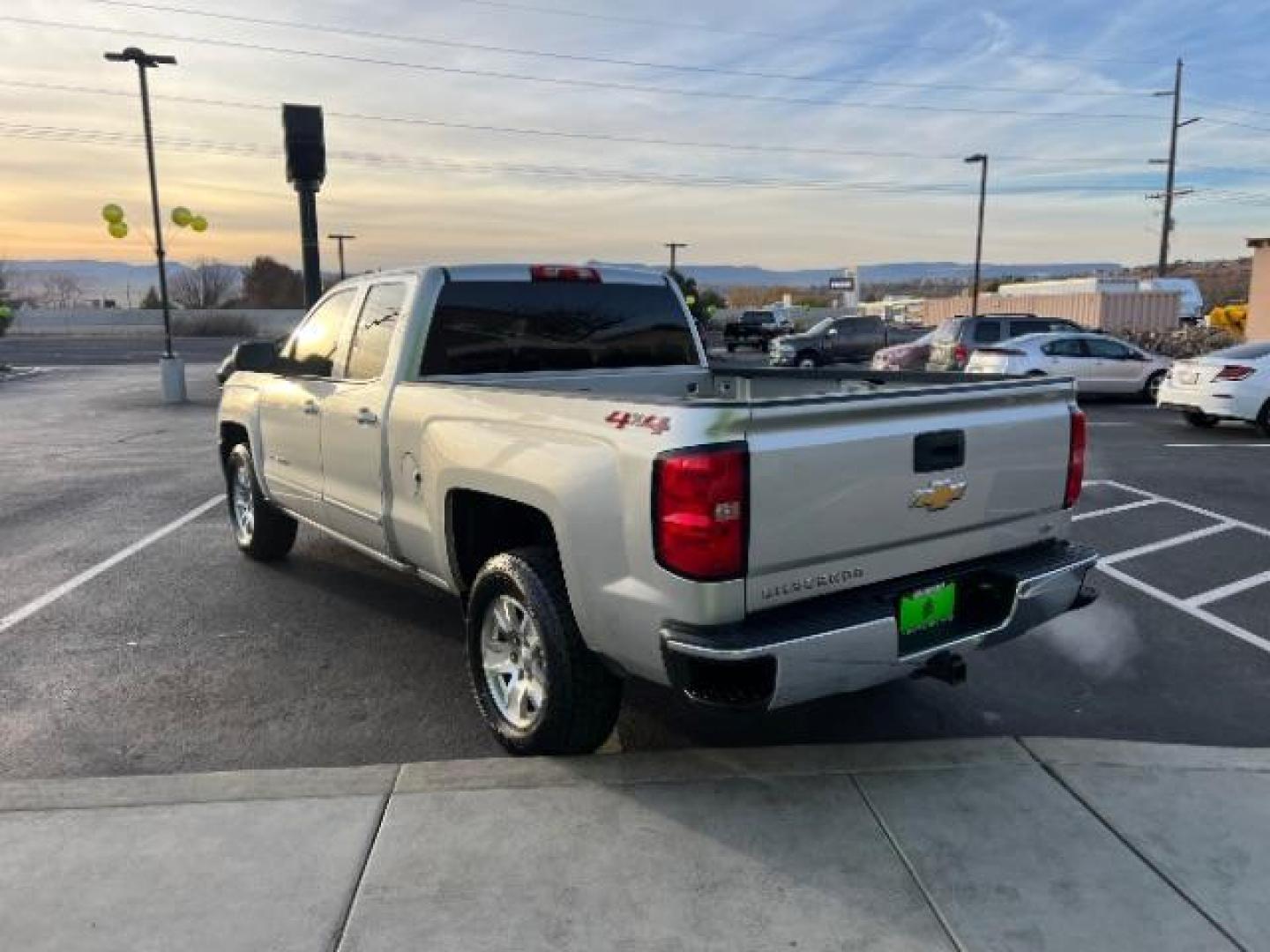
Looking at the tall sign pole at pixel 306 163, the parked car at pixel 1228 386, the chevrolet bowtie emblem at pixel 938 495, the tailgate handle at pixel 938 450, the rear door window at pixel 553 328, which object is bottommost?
the parked car at pixel 1228 386

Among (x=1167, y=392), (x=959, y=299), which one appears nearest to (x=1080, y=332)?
(x=1167, y=392)

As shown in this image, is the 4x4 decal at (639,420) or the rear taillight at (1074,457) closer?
the 4x4 decal at (639,420)

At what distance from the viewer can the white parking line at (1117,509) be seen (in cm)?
842

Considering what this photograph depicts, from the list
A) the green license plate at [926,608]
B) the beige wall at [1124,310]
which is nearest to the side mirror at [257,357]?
the green license plate at [926,608]

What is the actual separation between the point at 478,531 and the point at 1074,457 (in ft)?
8.24

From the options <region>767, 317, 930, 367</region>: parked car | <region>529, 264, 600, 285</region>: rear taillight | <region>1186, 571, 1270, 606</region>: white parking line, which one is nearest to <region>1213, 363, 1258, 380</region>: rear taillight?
<region>1186, 571, 1270, 606</region>: white parking line

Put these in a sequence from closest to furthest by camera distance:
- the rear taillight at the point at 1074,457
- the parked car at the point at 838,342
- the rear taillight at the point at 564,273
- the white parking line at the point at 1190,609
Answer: the rear taillight at the point at 1074,457 → the rear taillight at the point at 564,273 → the white parking line at the point at 1190,609 → the parked car at the point at 838,342

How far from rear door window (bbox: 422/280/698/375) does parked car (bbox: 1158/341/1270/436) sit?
1119 cm

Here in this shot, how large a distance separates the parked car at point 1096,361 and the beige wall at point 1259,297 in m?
11.5

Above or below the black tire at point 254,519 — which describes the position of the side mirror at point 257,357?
above

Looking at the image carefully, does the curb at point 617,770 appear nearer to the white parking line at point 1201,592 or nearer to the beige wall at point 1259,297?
the white parking line at point 1201,592

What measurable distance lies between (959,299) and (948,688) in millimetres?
52834

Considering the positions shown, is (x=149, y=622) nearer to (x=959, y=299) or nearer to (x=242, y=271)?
(x=959, y=299)

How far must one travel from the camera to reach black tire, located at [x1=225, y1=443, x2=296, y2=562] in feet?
21.9
